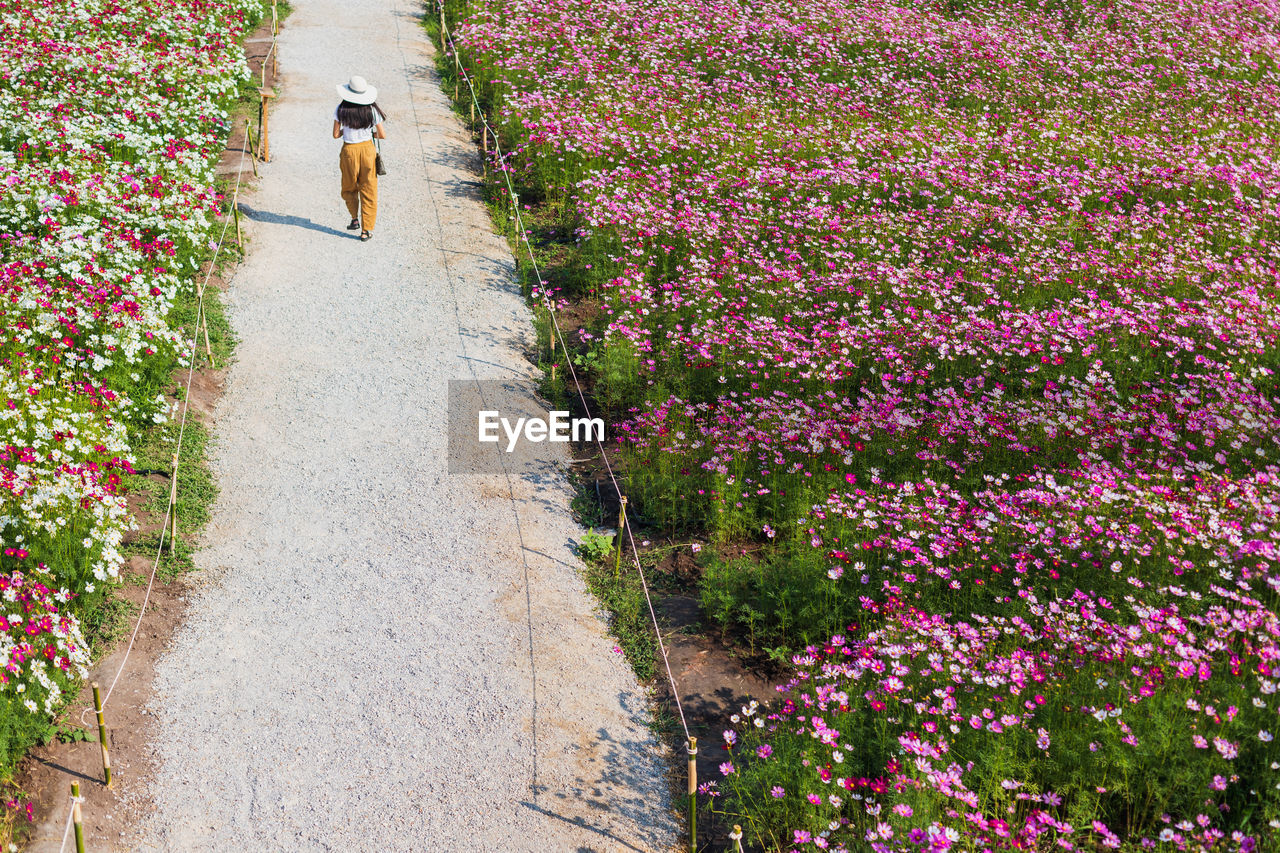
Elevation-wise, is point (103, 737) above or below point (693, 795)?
below

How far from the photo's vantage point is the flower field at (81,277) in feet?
21.7

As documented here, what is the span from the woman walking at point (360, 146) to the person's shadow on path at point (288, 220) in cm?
28

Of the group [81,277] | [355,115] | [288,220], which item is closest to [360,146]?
[355,115]

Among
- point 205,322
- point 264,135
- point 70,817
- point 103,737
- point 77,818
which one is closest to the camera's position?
point 77,818

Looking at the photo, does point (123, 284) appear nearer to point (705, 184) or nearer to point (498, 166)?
point (498, 166)

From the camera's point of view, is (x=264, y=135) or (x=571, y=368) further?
(x=264, y=135)

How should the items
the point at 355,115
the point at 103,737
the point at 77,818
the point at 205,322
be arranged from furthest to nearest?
the point at 355,115 < the point at 205,322 < the point at 103,737 < the point at 77,818

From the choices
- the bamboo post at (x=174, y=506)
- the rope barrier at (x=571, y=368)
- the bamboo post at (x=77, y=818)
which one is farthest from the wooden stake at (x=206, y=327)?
the bamboo post at (x=77, y=818)

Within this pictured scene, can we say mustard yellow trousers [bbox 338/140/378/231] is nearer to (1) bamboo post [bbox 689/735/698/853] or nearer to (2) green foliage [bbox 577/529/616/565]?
(2) green foliage [bbox 577/529/616/565]

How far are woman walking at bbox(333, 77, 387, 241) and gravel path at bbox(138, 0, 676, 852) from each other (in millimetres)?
587

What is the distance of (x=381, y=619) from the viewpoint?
7.35 metres

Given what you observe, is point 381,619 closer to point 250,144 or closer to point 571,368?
point 571,368

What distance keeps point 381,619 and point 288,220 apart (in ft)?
24.3

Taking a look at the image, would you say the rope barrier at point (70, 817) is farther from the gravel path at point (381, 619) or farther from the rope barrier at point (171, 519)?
the gravel path at point (381, 619)
